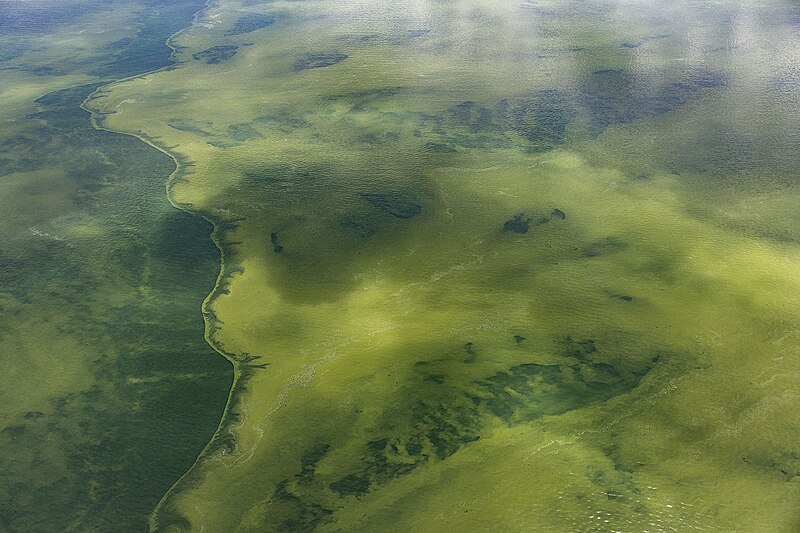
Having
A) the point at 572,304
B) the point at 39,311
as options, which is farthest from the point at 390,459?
the point at 39,311

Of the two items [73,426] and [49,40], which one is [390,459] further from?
[49,40]

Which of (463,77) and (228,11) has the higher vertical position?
(228,11)

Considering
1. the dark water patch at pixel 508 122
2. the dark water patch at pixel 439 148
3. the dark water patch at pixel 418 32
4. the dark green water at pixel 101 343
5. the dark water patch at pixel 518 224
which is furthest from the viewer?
the dark water patch at pixel 418 32

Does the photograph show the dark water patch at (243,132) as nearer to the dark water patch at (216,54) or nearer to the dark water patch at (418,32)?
the dark water patch at (216,54)

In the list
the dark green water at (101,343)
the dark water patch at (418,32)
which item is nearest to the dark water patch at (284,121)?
the dark green water at (101,343)

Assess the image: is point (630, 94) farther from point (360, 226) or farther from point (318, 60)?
point (318, 60)

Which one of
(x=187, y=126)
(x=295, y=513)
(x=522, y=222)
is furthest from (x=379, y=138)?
(x=295, y=513)
